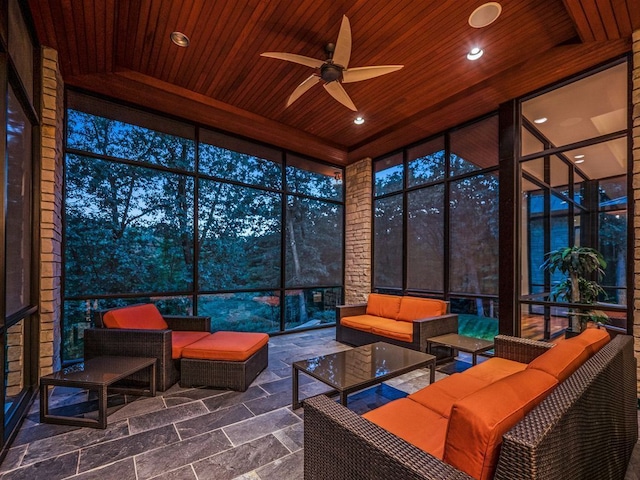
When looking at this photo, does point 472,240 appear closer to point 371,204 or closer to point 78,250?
point 371,204

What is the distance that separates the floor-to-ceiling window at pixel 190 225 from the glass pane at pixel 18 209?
100 cm

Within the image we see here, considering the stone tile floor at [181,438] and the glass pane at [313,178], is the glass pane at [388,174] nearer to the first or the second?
the glass pane at [313,178]

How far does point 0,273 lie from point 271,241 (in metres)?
3.59

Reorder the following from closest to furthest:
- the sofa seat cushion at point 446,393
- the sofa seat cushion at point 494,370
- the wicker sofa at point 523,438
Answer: the wicker sofa at point 523,438 < the sofa seat cushion at point 446,393 < the sofa seat cushion at point 494,370

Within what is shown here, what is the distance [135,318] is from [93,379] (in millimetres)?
1043

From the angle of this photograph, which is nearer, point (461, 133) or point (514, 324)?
point (514, 324)

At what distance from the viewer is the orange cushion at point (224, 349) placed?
3049 millimetres

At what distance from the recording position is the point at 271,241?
5406 mm

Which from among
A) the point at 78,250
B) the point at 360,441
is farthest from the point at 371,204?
the point at 360,441

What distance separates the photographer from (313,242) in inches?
236

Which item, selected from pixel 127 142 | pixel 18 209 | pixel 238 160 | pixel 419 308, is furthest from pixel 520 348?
pixel 127 142

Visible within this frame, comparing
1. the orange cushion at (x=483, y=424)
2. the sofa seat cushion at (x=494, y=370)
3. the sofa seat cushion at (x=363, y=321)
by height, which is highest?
the orange cushion at (x=483, y=424)

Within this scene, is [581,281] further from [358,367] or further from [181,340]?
[181,340]

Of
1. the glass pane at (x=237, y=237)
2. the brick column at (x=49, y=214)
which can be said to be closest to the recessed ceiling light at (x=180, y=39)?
the brick column at (x=49, y=214)
